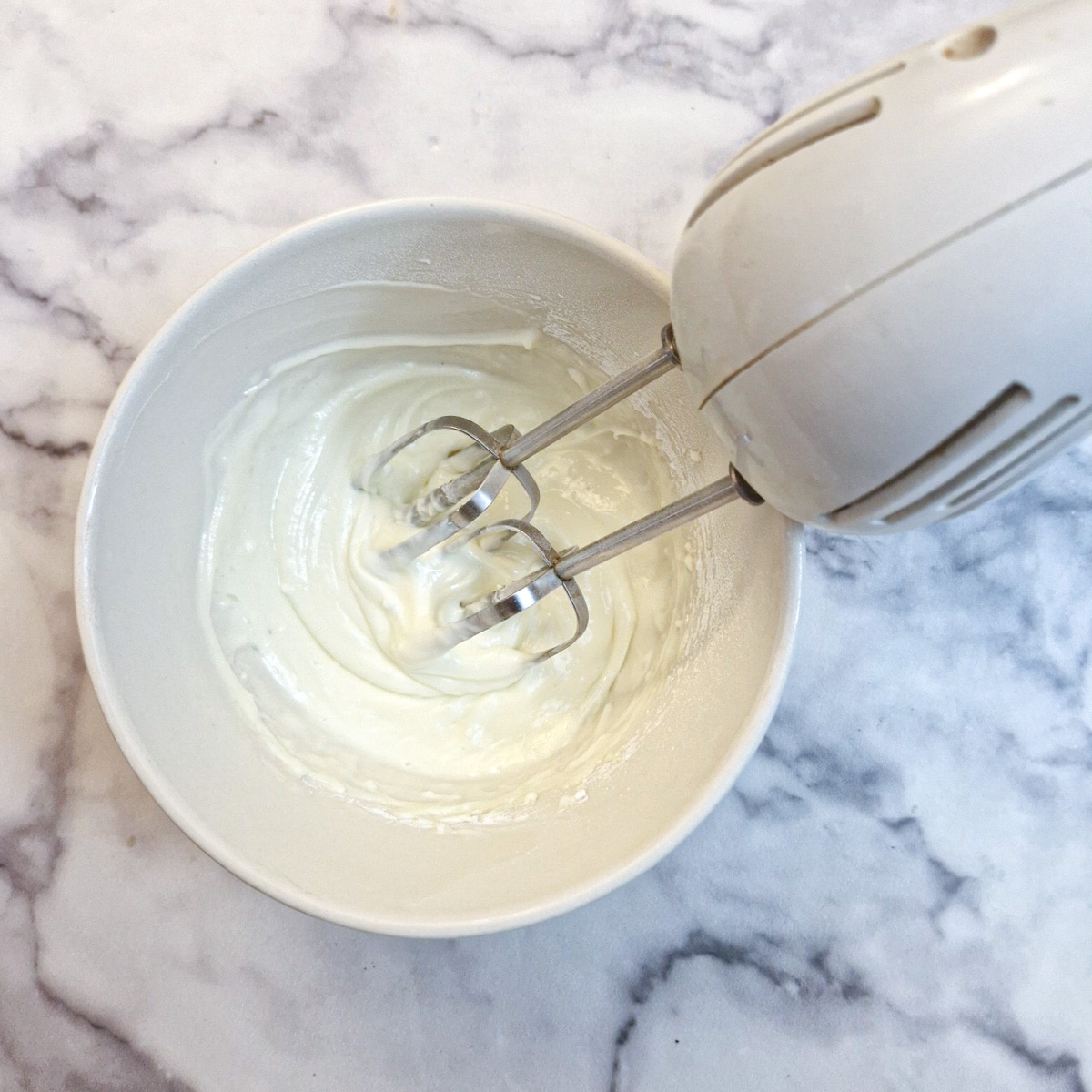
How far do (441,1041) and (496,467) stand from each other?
382 millimetres

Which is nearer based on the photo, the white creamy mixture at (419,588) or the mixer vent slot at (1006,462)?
the mixer vent slot at (1006,462)

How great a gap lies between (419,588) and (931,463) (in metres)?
0.37

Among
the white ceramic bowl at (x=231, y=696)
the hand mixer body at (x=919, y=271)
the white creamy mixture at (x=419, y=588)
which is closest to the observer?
the hand mixer body at (x=919, y=271)

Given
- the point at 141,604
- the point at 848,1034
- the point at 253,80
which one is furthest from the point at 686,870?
the point at 253,80

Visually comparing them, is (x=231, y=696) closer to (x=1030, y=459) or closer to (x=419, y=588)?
(x=419, y=588)

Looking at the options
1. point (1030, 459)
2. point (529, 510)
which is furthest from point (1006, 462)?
point (529, 510)

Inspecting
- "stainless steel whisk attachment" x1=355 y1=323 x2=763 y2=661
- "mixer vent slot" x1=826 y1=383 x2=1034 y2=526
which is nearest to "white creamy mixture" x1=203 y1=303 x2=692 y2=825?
"stainless steel whisk attachment" x1=355 y1=323 x2=763 y2=661

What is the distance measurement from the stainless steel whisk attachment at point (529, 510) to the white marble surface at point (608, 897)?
16 cm

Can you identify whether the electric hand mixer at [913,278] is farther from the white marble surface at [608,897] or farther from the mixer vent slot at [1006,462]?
the white marble surface at [608,897]

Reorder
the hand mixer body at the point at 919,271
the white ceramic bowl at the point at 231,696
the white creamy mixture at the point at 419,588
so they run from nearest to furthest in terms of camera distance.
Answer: the hand mixer body at the point at 919,271 < the white ceramic bowl at the point at 231,696 < the white creamy mixture at the point at 419,588

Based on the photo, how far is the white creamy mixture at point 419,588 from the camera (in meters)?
0.56

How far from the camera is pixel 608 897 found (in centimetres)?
59

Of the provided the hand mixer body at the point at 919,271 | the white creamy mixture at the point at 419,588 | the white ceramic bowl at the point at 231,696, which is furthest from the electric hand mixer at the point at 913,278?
the white creamy mixture at the point at 419,588

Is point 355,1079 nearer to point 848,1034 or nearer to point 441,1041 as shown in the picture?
point 441,1041
